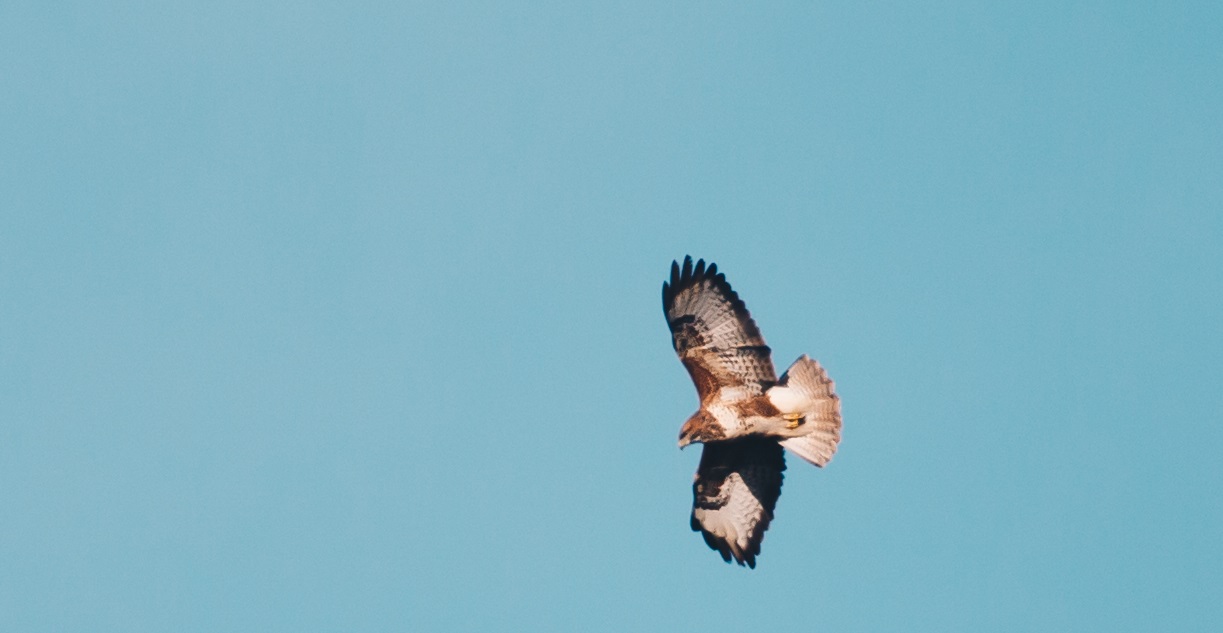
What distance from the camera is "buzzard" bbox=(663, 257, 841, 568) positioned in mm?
11234

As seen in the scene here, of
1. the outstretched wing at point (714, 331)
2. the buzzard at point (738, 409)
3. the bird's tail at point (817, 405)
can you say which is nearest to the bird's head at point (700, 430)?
the buzzard at point (738, 409)

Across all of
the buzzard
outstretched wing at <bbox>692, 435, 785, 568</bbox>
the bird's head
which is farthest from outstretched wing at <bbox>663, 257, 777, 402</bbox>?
outstretched wing at <bbox>692, 435, 785, 568</bbox>

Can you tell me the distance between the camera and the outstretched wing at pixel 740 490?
11.8 meters

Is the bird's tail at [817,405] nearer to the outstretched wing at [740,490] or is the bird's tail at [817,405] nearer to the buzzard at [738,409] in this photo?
the buzzard at [738,409]

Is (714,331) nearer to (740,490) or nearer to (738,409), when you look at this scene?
(738,409)

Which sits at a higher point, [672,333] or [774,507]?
[672,333]

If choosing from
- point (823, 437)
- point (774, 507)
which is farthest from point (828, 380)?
point (774, 507)

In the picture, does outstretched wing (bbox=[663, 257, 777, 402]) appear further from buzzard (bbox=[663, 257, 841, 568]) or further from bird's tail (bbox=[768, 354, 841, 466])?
bird's tail (bbox=[768, 354, 841, 466])

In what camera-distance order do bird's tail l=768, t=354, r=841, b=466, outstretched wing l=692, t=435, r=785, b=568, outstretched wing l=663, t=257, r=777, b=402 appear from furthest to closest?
outstretched wing l=692, t=435, r=785, b=568 < bird's tail l=768, t=354, r=841, b=466 < outstretched wing l=663, t=257, r=777, b=402

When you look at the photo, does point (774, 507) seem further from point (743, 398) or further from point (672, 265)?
point (672, 265)

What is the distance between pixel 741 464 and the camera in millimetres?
11898

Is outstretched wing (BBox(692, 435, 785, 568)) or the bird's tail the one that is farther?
outstretched wing (BBox(692, 435, 785, 568))

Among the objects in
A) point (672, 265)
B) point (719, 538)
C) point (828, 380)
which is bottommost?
point (719, 538)

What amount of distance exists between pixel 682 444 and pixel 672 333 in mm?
889
